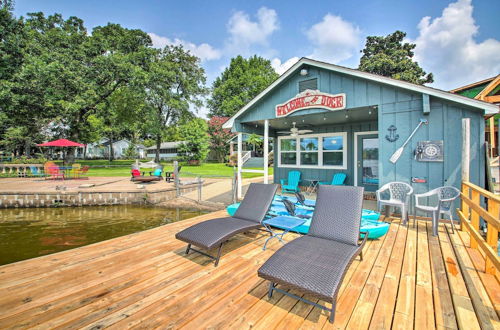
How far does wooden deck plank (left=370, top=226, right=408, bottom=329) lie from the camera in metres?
1.95

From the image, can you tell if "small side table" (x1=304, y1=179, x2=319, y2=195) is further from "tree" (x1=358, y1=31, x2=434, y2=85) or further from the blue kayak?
"tree" (x1=358, y1=31, x2=434, y2=85)

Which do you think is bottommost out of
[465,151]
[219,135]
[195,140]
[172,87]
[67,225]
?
[67,225]

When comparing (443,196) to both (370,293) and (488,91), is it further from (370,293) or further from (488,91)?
(488,91)

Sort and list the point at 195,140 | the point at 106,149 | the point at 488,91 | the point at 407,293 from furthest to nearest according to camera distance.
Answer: the point at 106,149
the point at 195,140
the point at 488,91
the point at 407,293

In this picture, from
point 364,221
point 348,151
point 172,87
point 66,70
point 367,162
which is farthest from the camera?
point 172,87

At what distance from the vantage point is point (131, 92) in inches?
903

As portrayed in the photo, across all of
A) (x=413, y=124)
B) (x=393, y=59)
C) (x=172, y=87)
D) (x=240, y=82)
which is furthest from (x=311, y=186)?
(x=240, y=82)

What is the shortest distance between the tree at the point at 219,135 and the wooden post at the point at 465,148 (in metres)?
26.0

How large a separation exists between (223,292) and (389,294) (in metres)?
1.78

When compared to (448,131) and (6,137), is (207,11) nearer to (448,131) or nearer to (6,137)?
(448,131)

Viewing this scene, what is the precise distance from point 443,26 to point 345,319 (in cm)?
2000

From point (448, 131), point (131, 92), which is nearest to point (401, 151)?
point (448, 131)

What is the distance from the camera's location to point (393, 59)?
1031 inches

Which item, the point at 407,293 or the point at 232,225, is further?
the point at 232,225
